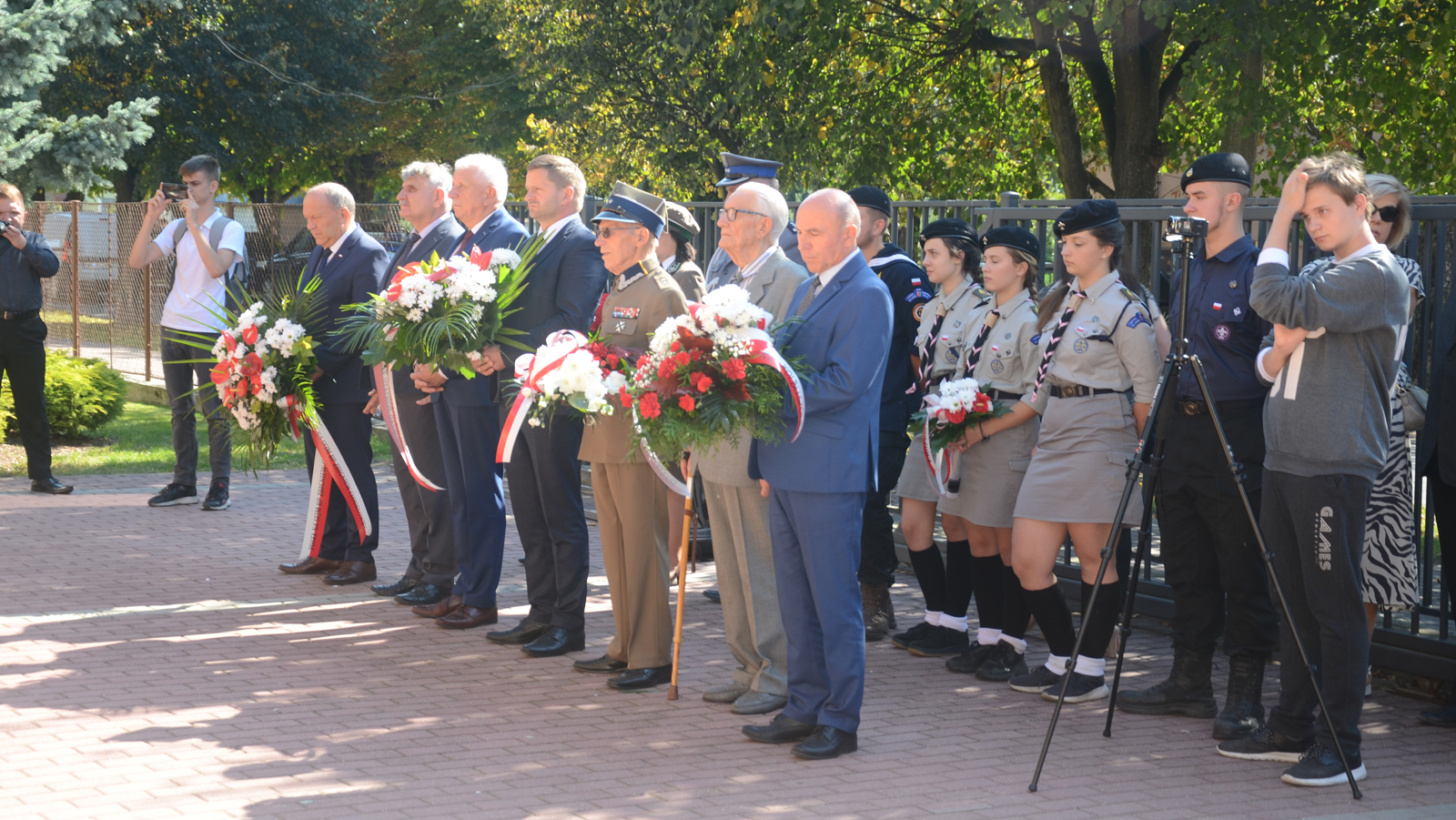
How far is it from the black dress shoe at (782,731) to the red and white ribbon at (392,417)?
2.83 m

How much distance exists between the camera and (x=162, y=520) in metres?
9.96

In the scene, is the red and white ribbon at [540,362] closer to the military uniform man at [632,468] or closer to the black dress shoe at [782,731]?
the military uniform man at [632,468]

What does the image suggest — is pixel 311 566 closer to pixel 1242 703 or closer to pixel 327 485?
pixel 327 485

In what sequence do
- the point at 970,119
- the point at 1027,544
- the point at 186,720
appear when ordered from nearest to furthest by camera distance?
the point at 186,720 → the point at 1027,544 → the point at 970,119

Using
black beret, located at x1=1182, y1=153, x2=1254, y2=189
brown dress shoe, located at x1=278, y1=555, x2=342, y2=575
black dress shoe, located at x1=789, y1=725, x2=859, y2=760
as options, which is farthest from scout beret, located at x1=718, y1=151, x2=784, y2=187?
brown dress shoe, located at x1=278, y1=555, x2=342, y2=575

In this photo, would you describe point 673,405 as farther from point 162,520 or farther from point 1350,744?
point 162,520

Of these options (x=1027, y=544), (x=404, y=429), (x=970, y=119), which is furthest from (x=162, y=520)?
(x=970, y=119)

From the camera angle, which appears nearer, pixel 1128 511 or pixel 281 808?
pixel 281 808

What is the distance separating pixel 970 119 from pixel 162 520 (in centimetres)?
1090

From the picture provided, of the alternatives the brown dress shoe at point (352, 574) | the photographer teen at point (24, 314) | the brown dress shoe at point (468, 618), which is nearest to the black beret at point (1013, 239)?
the brown dress shoe at point (468, 618)

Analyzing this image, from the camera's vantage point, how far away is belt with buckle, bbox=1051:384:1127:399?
579 centimetres

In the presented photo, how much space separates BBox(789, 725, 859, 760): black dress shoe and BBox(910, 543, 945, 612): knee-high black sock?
178 centimetres

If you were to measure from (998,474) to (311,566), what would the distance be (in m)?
4.46

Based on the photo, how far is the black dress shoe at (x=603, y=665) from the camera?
641 cm
